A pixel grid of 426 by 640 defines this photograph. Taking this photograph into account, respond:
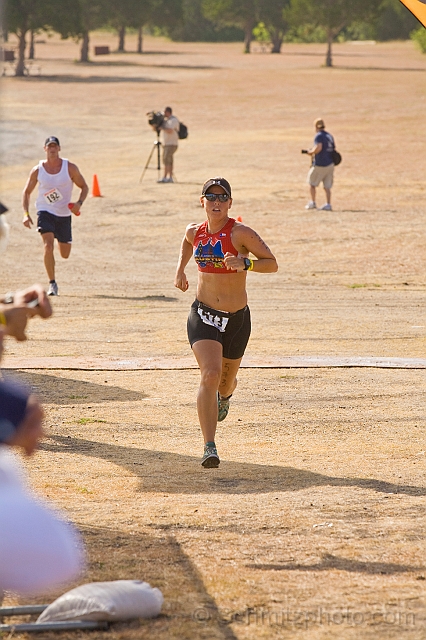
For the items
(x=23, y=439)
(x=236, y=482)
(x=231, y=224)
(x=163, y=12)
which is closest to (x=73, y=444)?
(x=236, y=482)

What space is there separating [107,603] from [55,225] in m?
10.7

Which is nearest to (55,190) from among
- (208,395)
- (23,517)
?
(208,395)

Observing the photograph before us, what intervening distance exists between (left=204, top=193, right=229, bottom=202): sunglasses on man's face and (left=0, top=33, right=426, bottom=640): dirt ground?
195cm

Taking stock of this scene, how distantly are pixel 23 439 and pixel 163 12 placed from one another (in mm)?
98130

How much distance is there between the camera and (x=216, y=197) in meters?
7.65

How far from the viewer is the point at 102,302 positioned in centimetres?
1570

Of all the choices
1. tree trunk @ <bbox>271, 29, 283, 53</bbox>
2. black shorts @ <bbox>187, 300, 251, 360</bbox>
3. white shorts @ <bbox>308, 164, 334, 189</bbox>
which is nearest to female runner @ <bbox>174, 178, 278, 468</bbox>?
black shorts @ <bbox>187, 300, 251, 360</bbox>

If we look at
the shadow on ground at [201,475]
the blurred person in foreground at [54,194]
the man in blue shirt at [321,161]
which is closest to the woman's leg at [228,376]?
the shadow on ground at [201,475]

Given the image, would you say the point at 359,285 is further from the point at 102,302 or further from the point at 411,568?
the point at 411,568

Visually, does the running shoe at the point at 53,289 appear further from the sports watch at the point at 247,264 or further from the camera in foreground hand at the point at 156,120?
the camera in foreground hand at the point at 156,120

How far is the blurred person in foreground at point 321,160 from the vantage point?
24.5 metres

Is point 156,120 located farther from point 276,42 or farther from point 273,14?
point 276,42

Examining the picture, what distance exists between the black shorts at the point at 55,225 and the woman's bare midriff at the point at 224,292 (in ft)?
24.2

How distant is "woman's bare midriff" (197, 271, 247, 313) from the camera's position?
25.6 ft
